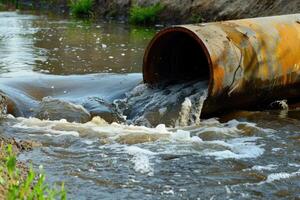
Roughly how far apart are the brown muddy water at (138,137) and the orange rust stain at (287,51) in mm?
524

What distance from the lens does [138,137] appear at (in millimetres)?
6031

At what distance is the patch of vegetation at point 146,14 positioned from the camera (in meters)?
19.2

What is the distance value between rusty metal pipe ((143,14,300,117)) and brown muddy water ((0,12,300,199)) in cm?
25

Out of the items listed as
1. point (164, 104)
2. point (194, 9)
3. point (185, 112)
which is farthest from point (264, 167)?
point (194, 9)

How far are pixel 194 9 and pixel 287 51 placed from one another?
11.4 metres

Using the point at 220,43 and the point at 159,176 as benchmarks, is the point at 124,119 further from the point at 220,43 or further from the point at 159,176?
the point at 159,176

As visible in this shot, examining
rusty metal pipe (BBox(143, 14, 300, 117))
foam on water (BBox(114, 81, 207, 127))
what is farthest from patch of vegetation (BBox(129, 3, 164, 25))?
foam on water (BBox(114, 81, 207, 127))

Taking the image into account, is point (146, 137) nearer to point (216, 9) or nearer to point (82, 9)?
point (216, 9)

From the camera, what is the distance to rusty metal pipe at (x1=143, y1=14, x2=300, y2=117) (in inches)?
265

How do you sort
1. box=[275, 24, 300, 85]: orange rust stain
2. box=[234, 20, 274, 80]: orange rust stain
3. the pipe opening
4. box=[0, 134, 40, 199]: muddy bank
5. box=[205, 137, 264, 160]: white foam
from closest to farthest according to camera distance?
box=[0, 134, 40, 199]: muddy bank
box=[205, 137, 264, 160]: white foam
box=[234, 20, 274, 80]: orange rust stain
box=[275, 24, 300, 85]: orange rust stain
the pipe opening

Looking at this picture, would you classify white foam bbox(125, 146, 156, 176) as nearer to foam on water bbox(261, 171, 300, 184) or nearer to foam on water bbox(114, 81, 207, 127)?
foam on water bbox(261, 171, 300, 184)

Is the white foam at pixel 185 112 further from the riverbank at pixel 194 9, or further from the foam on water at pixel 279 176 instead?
the riverbank at pixel 194 9

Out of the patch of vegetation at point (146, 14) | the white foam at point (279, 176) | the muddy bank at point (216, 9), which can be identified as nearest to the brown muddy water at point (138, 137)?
the white foam at point (279, 176)

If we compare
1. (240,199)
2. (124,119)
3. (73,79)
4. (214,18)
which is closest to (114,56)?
(73,79)
